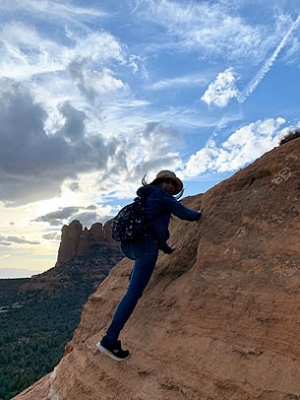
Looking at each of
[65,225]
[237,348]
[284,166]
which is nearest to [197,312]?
[237,348]

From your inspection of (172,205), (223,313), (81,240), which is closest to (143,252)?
(172,205)

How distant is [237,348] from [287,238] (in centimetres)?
127

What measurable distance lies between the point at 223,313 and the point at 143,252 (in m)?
1.10

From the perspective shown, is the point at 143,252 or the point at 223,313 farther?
the point at 143,252

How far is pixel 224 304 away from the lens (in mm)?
4891

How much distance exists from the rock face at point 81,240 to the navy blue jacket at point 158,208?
8458cm

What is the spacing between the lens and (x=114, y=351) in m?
5.18

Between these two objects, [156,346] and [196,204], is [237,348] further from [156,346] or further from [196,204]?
[196,204]

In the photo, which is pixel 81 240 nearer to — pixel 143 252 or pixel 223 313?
pixel 143 252

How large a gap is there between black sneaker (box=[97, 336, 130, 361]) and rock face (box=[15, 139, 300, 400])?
0.09 meters

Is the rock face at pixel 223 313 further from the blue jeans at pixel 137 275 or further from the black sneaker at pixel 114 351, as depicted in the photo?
the blue jeans at pixel 137 275

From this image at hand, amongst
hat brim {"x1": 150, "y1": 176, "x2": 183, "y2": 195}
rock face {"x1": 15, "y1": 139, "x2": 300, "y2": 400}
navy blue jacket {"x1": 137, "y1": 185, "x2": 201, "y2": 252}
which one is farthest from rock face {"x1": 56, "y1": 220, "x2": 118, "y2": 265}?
navy blue jacket {"x1": 137, "y1": 185, "x2": 201, "y2": 252}

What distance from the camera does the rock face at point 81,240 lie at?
3620 inches

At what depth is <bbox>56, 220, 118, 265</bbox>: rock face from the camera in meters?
91.9
